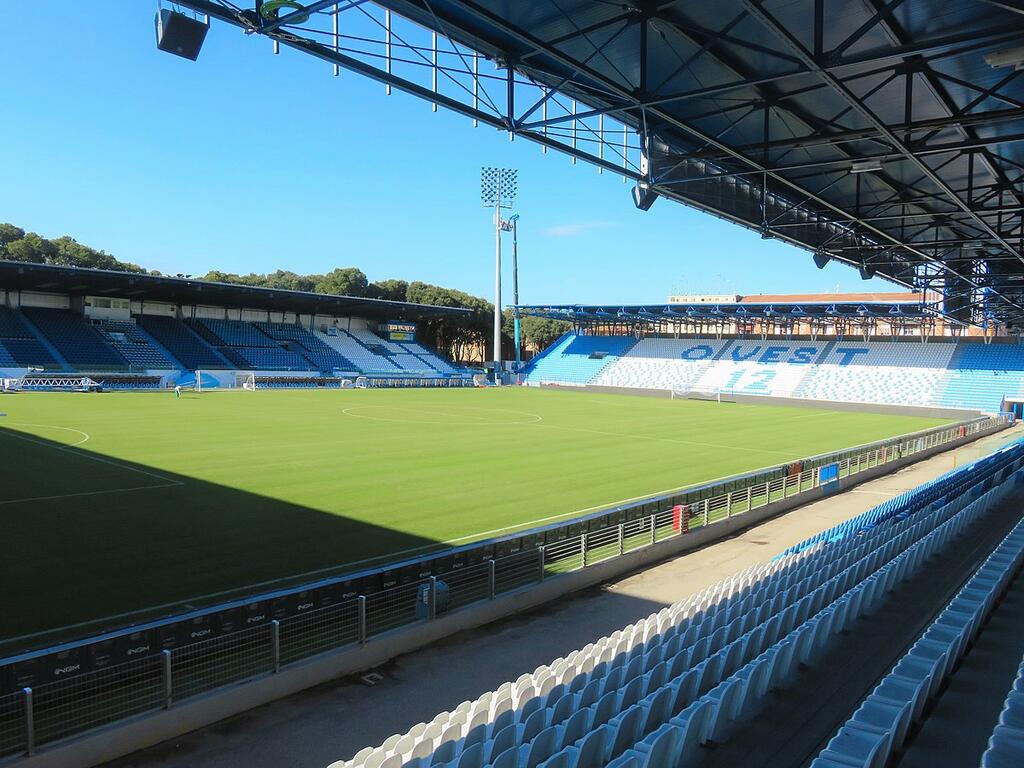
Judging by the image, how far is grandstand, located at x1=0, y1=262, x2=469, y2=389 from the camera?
50.9m

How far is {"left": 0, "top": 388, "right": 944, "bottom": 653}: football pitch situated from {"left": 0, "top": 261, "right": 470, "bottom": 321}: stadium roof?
517 inches

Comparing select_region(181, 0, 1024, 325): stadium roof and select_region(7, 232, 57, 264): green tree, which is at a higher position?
select_region(7, 232, 57, 264): green tree

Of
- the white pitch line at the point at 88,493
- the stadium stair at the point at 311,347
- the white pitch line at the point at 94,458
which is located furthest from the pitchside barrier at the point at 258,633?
the stadium stair at the point at 311,347

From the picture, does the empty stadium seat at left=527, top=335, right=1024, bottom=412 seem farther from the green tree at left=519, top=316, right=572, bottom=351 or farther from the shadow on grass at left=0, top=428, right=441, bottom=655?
the shadow on grass at left=0, top=428, right=441, bottom=655

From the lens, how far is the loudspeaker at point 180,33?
6820mm

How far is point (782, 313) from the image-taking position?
A: 194ft

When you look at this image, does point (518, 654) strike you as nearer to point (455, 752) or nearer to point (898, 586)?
point (455, 752)

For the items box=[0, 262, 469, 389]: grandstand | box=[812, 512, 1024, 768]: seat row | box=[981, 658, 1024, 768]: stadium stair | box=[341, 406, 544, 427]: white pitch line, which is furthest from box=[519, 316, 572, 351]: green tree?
box=[981, 658, 1024, 768]: stadium stair

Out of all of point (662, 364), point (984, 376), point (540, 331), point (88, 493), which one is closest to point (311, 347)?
point (662, 364)

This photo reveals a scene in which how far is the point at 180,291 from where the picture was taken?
5656cm

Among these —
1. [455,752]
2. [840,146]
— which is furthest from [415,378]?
[455,752]

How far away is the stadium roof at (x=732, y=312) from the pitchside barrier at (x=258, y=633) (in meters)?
43.6

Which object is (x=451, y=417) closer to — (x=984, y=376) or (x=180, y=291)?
(x=180, y=291)

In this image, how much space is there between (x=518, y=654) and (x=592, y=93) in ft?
25.0
